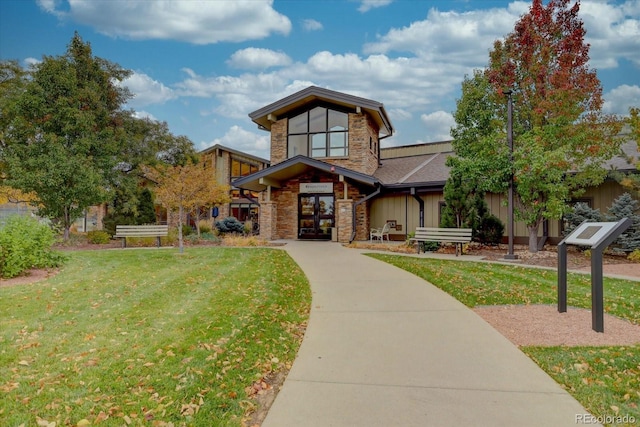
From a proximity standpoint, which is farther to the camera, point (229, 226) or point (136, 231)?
point (229, 226)

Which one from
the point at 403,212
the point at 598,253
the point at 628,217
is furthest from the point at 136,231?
the point at 628,217

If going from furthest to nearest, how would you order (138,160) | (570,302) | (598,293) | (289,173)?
(138,160)
(289,173)
(570,302)
(598,293)

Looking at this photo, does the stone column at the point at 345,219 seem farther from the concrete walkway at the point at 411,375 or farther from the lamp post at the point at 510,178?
the concrete walkway at the point at 411,375

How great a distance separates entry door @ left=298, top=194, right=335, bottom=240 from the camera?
63.5ft

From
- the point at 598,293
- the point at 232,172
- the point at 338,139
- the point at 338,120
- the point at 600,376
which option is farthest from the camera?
the point at 232,172

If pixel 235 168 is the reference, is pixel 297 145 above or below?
below

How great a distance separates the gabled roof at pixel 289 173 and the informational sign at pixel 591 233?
11.3 metres

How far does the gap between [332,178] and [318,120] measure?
330 cm

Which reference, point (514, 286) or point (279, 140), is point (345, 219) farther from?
point (514, 286)

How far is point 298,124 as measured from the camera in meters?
20.1

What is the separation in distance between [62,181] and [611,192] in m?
21.9

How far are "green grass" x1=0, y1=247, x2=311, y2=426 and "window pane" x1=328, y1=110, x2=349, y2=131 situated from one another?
12.7m

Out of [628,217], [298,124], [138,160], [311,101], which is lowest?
[628,217]

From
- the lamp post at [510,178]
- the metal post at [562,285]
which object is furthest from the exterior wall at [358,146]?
the metal post at [562,285]
